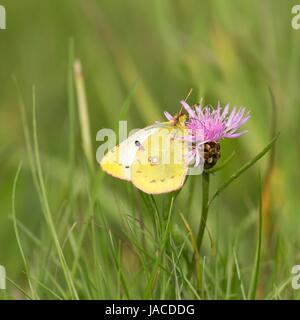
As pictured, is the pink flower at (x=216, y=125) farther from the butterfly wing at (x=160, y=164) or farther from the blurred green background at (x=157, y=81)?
the blurred green background at (x=157, y=81)

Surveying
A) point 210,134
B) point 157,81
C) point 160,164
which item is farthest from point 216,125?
point 157,81

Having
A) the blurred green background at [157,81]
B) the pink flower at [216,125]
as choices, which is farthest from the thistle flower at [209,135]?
the blurred green background at [157,81]

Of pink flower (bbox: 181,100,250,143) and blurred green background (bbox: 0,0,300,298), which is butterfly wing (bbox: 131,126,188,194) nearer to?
pink flower (bbox: 181,100,250,143)

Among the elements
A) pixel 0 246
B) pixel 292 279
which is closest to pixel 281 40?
pixel 0 246

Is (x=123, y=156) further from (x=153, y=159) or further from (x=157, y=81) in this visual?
(x=157, y=81)

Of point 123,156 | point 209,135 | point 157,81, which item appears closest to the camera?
point 209,135

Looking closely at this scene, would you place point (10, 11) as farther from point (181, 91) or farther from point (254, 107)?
point (254, 107)

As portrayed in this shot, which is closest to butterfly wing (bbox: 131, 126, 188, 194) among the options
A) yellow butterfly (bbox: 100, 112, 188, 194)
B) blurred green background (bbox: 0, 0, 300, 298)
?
yellow butterfly (bbox: 100, 112, 188, 194)
